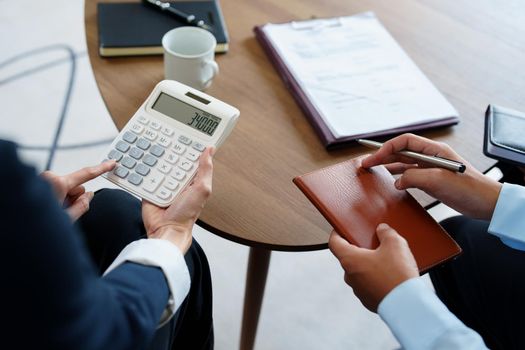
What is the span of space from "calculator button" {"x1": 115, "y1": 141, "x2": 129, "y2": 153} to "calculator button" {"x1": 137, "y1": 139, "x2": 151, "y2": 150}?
16 millimetres

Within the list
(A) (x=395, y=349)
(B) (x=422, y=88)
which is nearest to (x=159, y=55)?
(B) (x=422, y=88)

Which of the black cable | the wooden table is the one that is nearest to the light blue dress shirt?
the wooden table

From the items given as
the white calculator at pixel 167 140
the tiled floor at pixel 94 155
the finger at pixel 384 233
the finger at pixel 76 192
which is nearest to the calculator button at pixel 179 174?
the white calculator at pixel 167 140

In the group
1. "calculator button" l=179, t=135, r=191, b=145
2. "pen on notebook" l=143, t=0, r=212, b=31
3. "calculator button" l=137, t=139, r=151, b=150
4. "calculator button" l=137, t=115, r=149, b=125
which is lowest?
"calculator button" l=137, t=139, r=151, b=150

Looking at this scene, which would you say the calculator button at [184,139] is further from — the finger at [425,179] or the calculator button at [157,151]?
the finger at [425,179]

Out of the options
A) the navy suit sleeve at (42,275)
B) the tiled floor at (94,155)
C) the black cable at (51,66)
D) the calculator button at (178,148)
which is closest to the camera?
the navy suit sleeve at (42,275)

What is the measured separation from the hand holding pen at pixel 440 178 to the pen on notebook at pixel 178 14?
38 cm

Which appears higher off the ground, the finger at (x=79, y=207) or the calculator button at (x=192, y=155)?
the calculator button at (x=192, y=155)

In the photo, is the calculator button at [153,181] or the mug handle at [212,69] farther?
the mug handle at [212,69]

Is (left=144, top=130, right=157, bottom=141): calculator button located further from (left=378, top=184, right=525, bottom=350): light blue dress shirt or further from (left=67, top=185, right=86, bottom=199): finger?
(left=378, top=184, right=525, bottom=350): light blue dress shirt

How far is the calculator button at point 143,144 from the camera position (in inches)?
25.7

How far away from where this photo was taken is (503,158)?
723 mm

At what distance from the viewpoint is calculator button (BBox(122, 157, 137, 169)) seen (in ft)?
2.11

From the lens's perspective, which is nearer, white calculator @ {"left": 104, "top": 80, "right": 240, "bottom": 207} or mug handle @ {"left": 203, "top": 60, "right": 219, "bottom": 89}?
white calculator @ {"left": 104, "top": 80, "right": 240, "bottom": 207}
